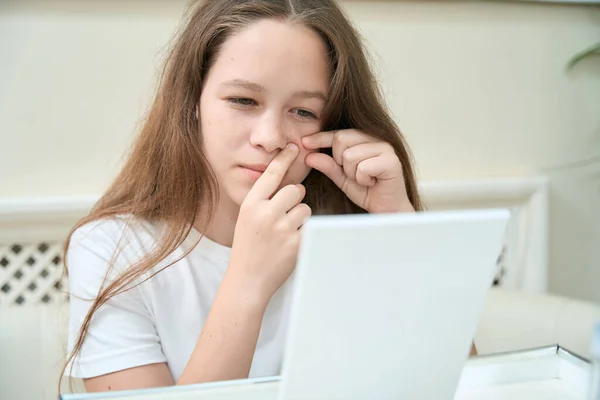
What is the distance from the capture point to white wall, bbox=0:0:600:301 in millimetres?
1160

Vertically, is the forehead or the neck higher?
the forehead

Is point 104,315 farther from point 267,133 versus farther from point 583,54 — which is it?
point 583,54

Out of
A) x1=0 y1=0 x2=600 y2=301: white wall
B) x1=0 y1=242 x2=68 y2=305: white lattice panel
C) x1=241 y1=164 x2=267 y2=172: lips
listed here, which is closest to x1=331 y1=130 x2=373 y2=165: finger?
x1=241 y1=164 x2=267 y2=172: lips

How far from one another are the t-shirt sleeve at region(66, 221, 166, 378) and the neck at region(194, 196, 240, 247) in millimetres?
92

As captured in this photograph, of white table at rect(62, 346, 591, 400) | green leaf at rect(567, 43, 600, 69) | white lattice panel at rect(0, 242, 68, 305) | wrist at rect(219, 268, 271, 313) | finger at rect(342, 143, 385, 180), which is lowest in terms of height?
white lattice panel at rect(0, 242, 68, 305)

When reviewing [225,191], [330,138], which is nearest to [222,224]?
[225,191]

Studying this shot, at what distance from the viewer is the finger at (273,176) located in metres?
0.66

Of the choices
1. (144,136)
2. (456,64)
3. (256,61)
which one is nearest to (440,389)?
(256,61)

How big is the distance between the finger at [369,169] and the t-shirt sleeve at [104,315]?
26cm

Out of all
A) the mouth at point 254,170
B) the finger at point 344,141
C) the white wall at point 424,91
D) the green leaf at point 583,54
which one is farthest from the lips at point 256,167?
the green leaf at point 583,54

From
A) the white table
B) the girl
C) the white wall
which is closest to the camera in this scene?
the white table

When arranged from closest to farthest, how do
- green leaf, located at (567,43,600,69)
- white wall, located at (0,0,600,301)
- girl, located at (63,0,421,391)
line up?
1. girl, located at (63,0,421,391)
2. white wall, located at (0,0,600,301)
3. green leaf, located at (567,43,600,69)

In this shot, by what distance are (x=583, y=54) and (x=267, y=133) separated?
101cm

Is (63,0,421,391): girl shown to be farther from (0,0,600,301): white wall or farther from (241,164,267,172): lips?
(0,0,600,301): white wall
